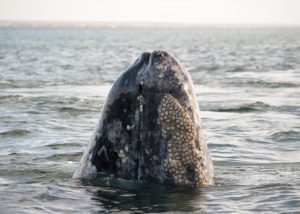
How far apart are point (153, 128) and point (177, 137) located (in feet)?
0.79

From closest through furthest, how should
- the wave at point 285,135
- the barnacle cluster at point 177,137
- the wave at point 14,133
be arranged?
the barnacle cluster at point 177,137
the wave at point 285,135
the wave at point 14,133

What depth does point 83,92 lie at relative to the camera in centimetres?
2080

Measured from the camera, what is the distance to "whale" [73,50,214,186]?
23.5 feet

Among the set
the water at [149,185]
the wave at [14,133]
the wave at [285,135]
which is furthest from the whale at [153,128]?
the wave at [14,133]

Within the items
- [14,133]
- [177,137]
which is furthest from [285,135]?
[177,137]

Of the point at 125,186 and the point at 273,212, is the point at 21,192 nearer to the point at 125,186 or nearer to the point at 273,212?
the point at 125,186

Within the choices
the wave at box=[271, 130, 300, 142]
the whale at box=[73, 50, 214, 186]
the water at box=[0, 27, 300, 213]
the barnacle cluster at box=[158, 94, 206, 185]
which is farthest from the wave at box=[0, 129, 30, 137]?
the barnacle cluster at box=[158, 94, 206, 185]

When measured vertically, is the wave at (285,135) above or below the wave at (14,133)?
above

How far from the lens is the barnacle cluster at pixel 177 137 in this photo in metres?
7.15

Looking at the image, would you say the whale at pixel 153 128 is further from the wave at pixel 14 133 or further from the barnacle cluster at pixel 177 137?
the wave at pixel 14 133

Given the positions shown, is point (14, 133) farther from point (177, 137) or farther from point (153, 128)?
point (177, 137)

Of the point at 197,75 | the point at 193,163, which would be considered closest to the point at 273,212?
the point at 193,163

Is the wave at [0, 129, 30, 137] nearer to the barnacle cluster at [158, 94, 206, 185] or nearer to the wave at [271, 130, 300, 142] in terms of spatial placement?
the wave at [271, 130, 300, 142]

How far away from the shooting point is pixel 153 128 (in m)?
7.19
